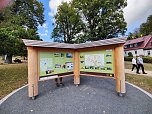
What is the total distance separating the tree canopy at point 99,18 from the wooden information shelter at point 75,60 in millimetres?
13729

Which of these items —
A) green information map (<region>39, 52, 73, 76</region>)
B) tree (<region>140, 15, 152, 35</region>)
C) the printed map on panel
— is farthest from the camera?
tree (<region>140, 15, 152, 35</region>)

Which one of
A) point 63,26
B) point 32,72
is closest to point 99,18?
point 63,26

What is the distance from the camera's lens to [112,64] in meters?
6.23

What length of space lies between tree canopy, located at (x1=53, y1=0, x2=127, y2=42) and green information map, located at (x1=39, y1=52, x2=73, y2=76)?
547 inches

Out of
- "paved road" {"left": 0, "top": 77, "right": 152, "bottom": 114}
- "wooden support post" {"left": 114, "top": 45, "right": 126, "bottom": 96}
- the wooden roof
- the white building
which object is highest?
the white building

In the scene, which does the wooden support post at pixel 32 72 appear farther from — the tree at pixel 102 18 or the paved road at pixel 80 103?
the tree at pixel 102 18

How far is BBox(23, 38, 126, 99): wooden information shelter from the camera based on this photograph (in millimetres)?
5672

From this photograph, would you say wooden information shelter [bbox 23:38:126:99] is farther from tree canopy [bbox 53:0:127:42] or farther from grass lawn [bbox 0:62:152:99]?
tree canopy [bbox 53:0:127:42]

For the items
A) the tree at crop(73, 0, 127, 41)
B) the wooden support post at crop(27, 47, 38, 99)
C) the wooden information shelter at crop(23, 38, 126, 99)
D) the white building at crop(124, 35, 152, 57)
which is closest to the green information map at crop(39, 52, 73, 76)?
the wooden information shelter at crop(23, 38, 126, 99)

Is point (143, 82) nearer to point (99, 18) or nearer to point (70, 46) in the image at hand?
point (70, 46)

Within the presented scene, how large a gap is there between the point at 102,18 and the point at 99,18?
1.89 ft

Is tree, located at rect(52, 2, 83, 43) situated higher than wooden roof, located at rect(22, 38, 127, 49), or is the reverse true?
tree, located at rect(52, 2, 83, 43)

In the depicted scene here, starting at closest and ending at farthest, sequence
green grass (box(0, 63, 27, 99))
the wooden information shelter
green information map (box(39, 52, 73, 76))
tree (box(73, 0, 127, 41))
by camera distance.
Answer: the wooden information shelter < green information map (box(39, 52, 73, 76)) < green grass (box(0, 63, 27, 99)) < tree (box(73, 0, 127, 41))

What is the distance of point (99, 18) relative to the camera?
70.2 feet
